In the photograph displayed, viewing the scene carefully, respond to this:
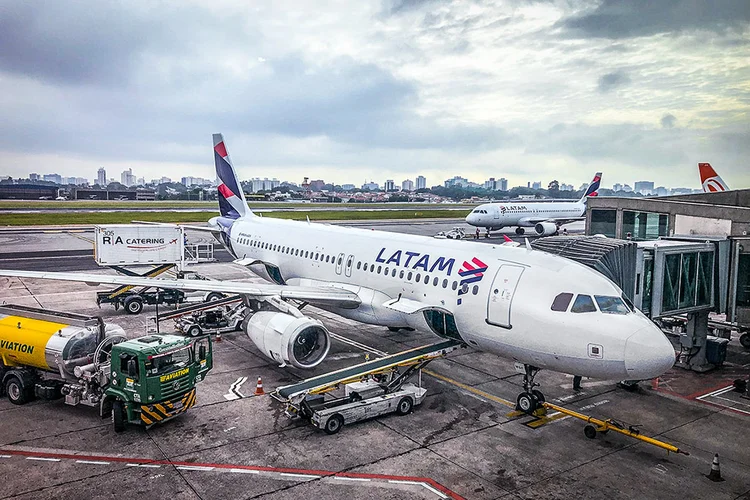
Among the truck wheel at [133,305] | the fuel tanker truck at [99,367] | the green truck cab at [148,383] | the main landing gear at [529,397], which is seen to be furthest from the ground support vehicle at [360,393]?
the truck wheel at [133,305]

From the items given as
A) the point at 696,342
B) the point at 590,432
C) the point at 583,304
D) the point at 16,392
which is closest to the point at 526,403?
the point at 590,432

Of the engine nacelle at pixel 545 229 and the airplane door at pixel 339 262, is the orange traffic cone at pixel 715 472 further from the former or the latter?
the engine nacelle at pixel 545 229

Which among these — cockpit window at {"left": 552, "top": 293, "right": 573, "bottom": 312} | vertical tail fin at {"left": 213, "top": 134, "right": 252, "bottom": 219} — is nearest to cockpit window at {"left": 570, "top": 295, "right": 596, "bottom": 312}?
cockpit window at {"left": 552, "top": 293, "right": 573, "bottom": 312}

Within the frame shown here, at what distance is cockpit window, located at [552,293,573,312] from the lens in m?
15.3

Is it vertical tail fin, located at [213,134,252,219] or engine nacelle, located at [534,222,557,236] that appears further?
engine nacelle, located at [534,222,557,236]

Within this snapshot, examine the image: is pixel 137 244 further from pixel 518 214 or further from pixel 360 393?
pixel 518 214

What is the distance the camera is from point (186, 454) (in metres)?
14.1

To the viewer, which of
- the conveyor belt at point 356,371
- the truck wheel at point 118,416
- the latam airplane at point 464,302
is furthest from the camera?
the conveyor belt at point 356,371

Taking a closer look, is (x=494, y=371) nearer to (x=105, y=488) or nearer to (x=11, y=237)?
(x=105, y=488)

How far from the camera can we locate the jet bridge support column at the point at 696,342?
2150 cm

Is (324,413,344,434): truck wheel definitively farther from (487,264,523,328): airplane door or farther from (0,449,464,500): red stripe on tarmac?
(487,264,523,328): airplane door

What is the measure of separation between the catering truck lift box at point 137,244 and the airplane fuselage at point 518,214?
162 feet

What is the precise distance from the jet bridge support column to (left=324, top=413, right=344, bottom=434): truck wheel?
Answer: 1438cm

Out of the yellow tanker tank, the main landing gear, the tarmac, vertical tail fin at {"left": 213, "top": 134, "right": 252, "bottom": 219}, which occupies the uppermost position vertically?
vertical tail fin at {"left": 213, "top": 134, "right": 252, "bottom": 219}
